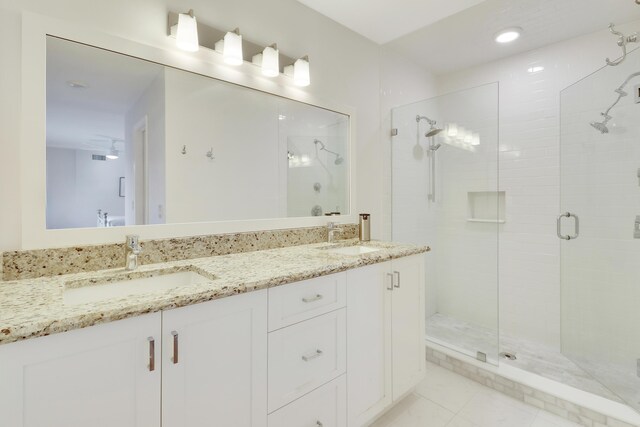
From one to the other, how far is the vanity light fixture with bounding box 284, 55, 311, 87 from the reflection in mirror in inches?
5.2

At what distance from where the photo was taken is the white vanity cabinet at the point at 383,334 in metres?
1.46

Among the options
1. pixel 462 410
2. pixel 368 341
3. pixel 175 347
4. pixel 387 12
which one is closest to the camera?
pixel 175 347

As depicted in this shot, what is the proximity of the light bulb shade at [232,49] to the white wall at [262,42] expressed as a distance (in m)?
0.12

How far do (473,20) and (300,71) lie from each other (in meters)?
1.31

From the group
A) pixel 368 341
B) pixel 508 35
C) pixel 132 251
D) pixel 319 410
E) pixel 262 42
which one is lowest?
pixel 319 410

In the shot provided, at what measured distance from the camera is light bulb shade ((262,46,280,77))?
1.71 metres

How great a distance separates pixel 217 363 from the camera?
990 millimetres

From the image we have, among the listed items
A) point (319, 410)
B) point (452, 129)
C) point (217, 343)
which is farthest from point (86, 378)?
point (452, 129)

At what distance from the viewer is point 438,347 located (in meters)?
2.29

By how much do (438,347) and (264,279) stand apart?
1770 millimetres

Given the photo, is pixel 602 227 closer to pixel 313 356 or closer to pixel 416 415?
pixel 416 415

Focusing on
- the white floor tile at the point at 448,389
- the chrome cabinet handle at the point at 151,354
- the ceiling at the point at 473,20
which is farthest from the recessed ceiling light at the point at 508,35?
the chrome cabinet handle at the point at 151,354

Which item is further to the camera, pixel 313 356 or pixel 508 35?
pixel 508 35

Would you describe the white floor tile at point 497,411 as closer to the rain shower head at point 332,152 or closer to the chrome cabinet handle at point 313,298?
the chrome cabinet handle at point 313,298
